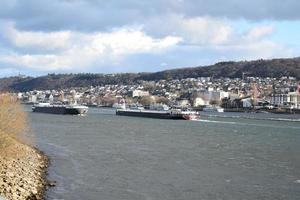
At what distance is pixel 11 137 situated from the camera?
34000mm

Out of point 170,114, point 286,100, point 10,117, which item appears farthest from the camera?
point 286,100

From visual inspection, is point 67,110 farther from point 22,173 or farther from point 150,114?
point 22,173

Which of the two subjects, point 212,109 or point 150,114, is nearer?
point 150,114

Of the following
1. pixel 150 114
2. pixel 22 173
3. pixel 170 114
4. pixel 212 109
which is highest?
pixel 22 173

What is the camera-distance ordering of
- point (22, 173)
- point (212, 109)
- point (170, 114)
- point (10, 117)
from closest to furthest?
point (22, 173), point (10, 117), point (170, 114), point (212, 109)

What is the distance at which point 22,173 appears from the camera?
26.6 meters

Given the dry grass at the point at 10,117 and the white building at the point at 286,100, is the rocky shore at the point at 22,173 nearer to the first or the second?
the dry grass at the point at 10,117

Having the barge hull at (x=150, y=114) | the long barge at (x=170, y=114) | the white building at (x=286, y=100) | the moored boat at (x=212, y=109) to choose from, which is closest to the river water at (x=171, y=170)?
the long barge at (x=170, y=114)

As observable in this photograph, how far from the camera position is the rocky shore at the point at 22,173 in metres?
21.9

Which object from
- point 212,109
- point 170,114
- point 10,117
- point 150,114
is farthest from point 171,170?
point 212,109

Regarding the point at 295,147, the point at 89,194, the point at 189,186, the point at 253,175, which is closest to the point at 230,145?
the point at 295,147

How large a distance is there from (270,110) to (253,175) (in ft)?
467

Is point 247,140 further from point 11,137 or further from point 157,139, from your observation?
point 11,137

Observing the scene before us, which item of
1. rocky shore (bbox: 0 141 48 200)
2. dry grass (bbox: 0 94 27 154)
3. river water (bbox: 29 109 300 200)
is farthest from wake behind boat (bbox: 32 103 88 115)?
dry grass (bbox: 0 94 27 154)
